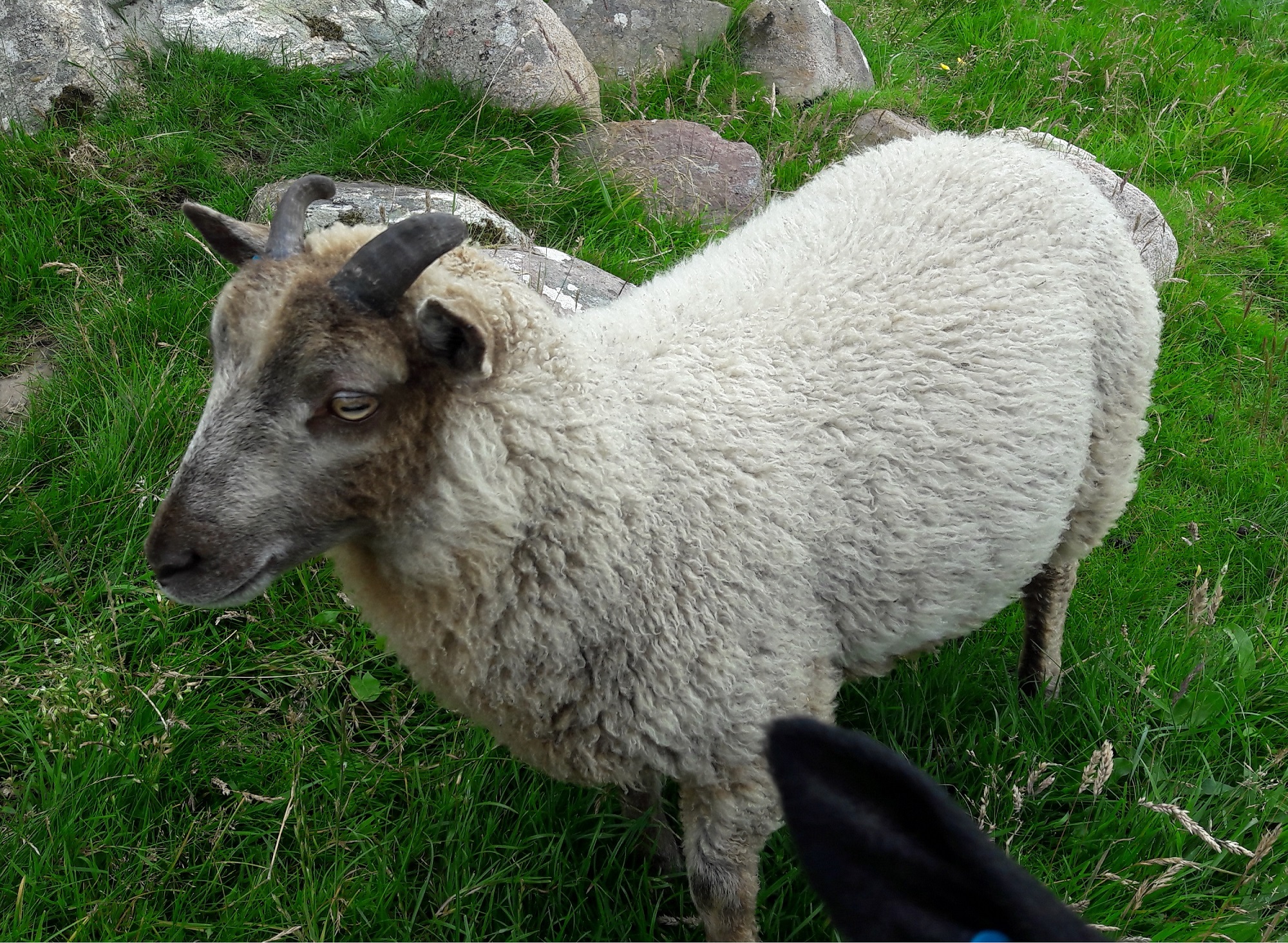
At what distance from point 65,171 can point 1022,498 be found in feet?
14.7

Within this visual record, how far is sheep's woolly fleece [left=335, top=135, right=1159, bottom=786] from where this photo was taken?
6.65 ft

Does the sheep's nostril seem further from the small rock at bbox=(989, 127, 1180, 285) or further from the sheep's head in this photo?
the small rock at bbox=(989, 127, 1180, 285)

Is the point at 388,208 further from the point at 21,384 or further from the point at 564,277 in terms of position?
the point at 21,384

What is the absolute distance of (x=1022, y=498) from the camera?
2.47 m

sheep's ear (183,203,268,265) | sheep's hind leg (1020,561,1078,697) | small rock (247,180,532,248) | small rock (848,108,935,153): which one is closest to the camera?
sheep's ear (183,203,268,265)

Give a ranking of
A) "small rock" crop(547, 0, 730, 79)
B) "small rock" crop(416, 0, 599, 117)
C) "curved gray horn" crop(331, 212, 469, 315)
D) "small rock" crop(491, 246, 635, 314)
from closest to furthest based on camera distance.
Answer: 1. "curved gray horn" crop(331, 212, 469, 315)
2. "small rock" crop(491, 246, 635, 314)
3. "small rock" crop(416, 0, 599, 117)
4. "small rock" crop(547, 0, 730, 79)

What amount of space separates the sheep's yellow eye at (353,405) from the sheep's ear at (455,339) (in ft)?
0.54

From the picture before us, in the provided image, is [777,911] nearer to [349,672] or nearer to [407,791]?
[407,791]

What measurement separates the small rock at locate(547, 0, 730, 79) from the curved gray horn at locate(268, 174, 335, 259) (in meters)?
4.37

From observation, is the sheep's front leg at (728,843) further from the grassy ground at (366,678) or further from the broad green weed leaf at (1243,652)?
the broad green weed leaf at (1243,652)

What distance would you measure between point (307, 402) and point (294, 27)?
4.38 metres

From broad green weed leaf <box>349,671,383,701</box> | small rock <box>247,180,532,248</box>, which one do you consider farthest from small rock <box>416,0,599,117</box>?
broad green weed leaf <box>349,671,383,701</box>

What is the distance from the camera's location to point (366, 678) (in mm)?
2893

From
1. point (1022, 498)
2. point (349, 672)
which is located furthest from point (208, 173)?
point (1022, 498)
